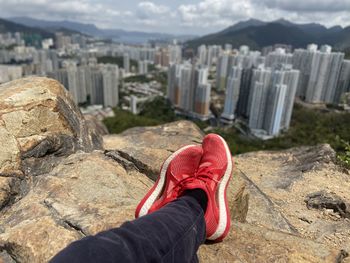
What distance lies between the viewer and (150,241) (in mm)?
937

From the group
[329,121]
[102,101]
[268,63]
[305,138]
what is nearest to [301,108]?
[329,121]

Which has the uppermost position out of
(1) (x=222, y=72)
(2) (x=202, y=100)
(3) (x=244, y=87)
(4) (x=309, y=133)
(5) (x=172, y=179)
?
(5) (x=172, y=179)

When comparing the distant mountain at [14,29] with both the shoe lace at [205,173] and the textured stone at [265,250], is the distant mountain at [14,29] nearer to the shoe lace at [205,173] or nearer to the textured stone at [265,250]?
the shoe lace at [205,173]

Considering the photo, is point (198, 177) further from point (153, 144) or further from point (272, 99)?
point (272, 99)

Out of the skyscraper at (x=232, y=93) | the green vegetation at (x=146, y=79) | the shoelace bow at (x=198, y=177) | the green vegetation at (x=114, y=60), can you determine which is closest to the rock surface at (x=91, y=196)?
the shoelace bow at (x=198, y=177)

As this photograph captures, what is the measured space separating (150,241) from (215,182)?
70 cm

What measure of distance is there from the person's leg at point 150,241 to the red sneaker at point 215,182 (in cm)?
13

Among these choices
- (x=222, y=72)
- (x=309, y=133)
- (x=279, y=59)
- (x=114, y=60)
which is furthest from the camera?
(x=114, y=60)

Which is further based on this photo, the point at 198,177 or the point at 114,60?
the point at 114,60

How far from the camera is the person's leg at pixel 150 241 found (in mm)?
814

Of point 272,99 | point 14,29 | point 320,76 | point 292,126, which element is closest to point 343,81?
point 320,76

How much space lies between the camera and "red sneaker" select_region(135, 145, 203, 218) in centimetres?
141

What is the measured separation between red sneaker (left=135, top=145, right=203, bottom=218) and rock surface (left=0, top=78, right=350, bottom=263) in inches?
5.1

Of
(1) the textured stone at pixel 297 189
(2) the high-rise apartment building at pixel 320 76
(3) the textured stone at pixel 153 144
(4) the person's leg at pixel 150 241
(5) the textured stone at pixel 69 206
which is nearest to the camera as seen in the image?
(4) the person's leg at pixel 150 241
